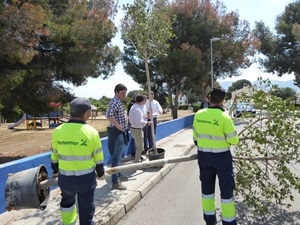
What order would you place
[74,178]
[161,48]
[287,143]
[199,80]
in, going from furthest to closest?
[199,80] → [161,48] → [287,143] → [74,178]

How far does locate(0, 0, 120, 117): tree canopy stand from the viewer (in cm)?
1024

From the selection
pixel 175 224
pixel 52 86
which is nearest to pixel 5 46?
pixel 52 86

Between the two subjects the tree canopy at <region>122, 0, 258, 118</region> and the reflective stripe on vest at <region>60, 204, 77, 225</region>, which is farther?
the tree canopy at <region>122, 0, 258, 118</region>

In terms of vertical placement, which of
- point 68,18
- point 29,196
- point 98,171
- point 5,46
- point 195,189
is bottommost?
point 195,189

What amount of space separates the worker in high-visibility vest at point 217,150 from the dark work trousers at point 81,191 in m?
1.51

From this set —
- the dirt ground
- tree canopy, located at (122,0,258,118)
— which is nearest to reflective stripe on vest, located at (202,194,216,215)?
the dirt ground

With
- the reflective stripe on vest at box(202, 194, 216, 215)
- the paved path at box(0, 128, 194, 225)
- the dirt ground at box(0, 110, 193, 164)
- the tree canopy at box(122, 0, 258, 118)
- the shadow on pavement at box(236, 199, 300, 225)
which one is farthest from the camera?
the tree canopy at box(122, 0, 258, 118)

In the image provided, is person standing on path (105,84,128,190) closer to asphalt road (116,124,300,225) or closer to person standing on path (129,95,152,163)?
asphalt road (116,124,300,225)

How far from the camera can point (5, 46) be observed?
903 cm

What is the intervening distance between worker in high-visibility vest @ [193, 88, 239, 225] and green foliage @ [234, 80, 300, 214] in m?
0.97

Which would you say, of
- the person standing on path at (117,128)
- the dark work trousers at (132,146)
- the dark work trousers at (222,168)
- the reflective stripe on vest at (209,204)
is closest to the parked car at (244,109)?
the dark work trousers at (222,168)

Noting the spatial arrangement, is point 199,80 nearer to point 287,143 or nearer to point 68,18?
point 68,18

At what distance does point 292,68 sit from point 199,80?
19.3 meters

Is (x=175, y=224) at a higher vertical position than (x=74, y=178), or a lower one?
lower
